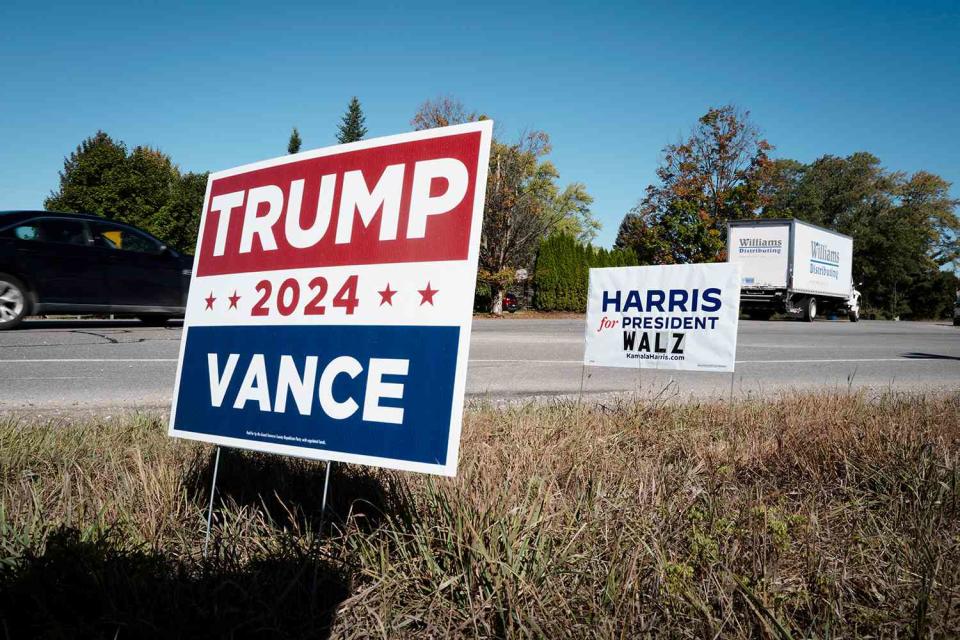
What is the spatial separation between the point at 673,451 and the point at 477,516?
181cm

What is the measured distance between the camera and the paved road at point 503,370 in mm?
5961

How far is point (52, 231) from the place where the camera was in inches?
394

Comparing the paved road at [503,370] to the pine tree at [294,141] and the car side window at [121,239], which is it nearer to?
the car side window at [121,239]

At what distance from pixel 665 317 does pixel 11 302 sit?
388 inches

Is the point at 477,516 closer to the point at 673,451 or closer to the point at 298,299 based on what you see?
the point at 298,299

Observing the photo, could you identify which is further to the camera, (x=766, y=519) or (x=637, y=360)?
(x=637, y=360)

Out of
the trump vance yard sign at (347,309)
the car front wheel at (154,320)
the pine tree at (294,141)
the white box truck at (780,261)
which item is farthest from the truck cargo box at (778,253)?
the pine tree at (294,141)

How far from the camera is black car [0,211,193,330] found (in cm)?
967

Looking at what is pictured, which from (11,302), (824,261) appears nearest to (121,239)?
(11,302)

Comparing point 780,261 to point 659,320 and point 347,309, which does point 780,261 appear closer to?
point 659,320

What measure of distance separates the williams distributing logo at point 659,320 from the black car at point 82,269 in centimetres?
878

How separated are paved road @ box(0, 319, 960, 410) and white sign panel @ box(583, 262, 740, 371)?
0.45 meters

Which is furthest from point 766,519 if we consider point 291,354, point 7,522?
point 7,522

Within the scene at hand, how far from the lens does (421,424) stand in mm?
1930
